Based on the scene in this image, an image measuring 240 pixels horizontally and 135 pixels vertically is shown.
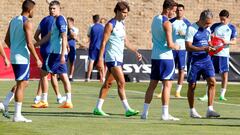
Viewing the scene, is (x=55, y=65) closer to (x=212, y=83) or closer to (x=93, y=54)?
(x=212, y=83)

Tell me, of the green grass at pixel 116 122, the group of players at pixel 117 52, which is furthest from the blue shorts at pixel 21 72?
the green grass at pixel 116 122

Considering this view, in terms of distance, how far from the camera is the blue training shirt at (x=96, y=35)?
106 feet

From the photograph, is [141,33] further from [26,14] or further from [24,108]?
[26,14]

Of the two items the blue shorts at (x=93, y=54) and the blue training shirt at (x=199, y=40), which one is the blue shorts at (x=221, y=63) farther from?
the blue shorts at (x=93, y=54)

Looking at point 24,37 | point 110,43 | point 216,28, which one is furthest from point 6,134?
point 216,28

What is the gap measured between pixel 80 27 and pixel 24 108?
24.6 metres

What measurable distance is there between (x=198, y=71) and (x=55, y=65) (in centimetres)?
320

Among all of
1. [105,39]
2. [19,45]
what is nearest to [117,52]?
[105,39]

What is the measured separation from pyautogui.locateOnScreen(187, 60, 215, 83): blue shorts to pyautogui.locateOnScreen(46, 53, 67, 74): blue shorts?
9.57ft

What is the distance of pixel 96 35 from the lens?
32.5m

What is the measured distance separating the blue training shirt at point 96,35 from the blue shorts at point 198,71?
1504cm

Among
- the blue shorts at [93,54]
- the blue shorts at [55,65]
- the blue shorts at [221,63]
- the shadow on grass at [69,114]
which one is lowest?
the shadow on grass at [69,114]

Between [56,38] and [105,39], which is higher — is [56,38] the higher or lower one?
the lower one

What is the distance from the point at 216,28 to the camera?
76.2ft
